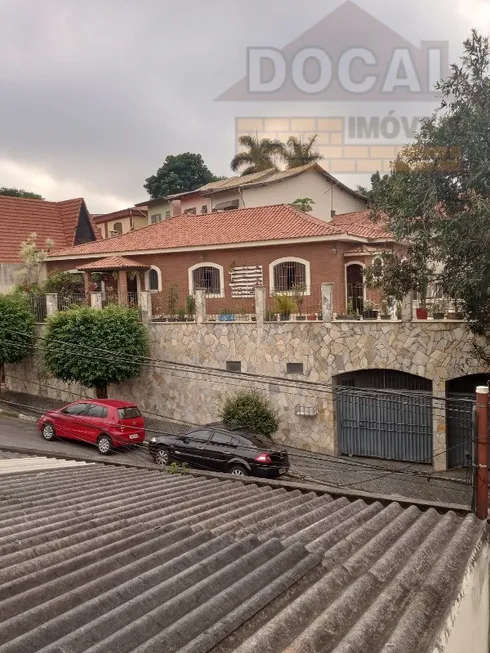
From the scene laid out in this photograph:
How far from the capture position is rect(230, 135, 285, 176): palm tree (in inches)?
1640

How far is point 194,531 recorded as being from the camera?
513 centimetres

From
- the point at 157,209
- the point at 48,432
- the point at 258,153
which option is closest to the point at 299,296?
the point at 48,432

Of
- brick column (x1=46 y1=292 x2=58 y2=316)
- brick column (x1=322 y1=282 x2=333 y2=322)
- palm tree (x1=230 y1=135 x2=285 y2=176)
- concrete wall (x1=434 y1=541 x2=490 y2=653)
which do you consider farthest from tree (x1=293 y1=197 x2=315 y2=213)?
concrete wall (x1=434 y1=541 x2=490 y2=653)

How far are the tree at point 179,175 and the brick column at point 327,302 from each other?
1855 inches

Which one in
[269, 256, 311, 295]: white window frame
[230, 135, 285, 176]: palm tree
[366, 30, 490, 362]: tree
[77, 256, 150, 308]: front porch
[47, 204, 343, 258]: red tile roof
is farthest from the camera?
[230, 135, 285, 176]: palm tree

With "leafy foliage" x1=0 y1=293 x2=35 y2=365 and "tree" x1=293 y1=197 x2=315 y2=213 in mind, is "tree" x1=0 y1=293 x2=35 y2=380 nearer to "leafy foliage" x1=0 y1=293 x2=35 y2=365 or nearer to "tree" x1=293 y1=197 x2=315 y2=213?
"leafy foliage" x1=0 y1=293 x2=35 y2=365

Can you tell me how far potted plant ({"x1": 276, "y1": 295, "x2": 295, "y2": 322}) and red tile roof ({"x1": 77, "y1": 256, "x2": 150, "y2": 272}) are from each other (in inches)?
328

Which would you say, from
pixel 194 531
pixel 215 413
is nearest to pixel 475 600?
pixel 194 531

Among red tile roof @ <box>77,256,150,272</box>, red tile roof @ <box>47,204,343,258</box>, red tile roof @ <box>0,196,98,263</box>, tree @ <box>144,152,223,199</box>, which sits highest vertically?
tree @ <box>144,152,223,199</box>

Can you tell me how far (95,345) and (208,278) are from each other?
6.65m

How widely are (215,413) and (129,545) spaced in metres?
16.7

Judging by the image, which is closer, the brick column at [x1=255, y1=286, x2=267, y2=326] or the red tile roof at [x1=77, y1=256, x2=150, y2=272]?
the brick column at [x1=255, y1=286, x2=267, y2=326]

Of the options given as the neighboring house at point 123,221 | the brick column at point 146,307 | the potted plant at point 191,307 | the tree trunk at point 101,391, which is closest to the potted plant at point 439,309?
the potted plant at point 191,307

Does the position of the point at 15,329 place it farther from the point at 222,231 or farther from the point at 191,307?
the point at 222,231
